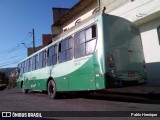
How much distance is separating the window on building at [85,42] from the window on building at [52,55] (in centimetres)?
257

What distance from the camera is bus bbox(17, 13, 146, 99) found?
9070 millimetres

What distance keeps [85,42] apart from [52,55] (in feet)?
13.2

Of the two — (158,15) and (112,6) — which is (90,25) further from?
(112,6)

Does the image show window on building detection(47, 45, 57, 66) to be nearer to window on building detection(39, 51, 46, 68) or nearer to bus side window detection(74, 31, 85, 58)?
window on building detection(39, 51, 46, 68)

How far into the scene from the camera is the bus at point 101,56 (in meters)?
9.07

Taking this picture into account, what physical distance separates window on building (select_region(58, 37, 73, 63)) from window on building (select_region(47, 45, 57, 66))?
598 millimetres

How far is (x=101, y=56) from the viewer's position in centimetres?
905

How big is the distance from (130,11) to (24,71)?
9.58 m

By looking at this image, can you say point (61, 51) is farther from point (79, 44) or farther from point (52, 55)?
point (79, 44)

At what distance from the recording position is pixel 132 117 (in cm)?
692

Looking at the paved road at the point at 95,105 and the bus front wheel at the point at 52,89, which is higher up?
the bus front wheel at the point at 52,89

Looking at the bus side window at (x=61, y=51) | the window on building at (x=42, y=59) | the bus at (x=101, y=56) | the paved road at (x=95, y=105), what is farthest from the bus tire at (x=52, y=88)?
the window on building at (x=42, y=59)

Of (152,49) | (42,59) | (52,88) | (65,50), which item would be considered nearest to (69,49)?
(65,50)

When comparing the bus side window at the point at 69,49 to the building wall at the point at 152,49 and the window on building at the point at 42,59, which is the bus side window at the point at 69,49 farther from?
the building wall at the point at 152,49
